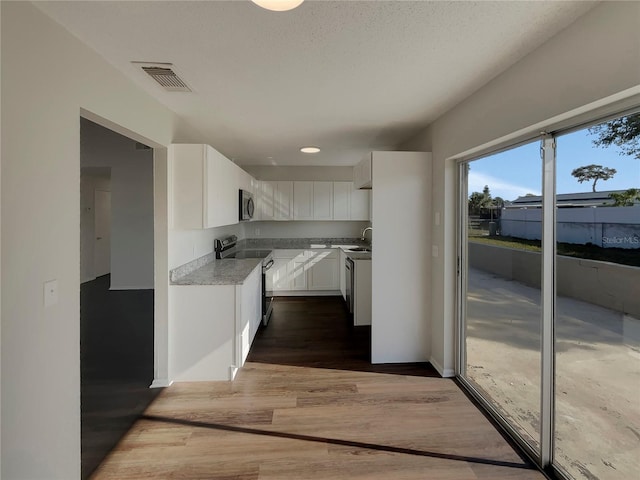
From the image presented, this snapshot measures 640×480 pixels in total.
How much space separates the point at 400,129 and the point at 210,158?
6.48 feet

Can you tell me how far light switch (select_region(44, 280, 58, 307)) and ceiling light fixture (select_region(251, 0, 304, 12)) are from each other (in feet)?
5.10

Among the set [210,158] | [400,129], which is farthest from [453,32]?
[210,158]

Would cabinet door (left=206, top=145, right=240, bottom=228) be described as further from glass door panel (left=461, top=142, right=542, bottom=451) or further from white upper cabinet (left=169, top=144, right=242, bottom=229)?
glass door panel (left=461, top=142, right=542, bottom=451)

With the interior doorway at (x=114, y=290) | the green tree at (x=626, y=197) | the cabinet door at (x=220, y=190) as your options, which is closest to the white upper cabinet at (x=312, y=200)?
the cabinet door at (x=220, y=190)

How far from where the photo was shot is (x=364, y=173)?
12.1 feet

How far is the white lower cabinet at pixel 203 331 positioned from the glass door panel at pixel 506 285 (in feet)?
6.88

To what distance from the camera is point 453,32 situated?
5.30ft

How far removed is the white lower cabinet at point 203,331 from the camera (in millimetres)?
2869

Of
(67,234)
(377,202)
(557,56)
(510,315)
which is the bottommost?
(510,315)

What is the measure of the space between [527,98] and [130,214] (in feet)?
21.1

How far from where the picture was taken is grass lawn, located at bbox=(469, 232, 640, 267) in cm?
141

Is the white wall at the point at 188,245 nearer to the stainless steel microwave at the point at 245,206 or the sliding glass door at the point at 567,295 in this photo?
the stainless steel microwave at the point at 245,206

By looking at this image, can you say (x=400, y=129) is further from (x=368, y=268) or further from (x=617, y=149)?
(x=617, y=149)

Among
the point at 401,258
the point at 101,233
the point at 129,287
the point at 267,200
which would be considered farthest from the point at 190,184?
the point at 101,233
